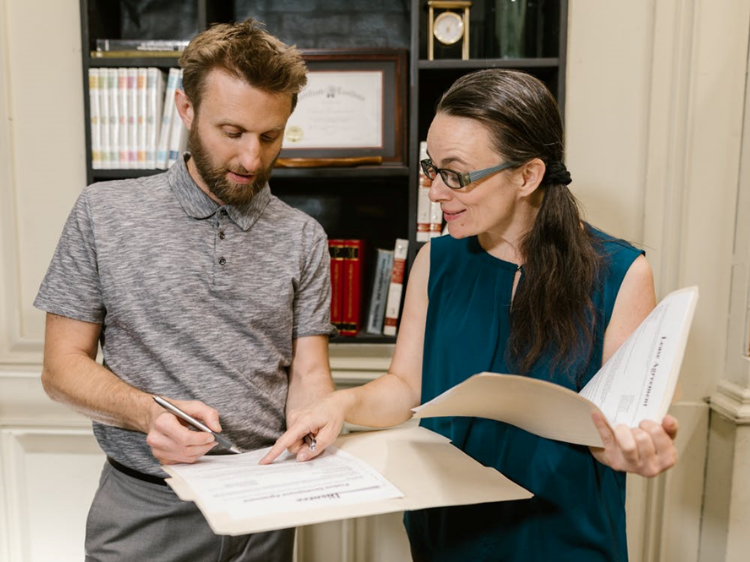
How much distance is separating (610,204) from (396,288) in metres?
0.71

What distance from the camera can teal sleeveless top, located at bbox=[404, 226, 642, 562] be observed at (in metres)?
1.04

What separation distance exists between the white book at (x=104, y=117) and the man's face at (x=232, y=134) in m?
Answer: 0.69

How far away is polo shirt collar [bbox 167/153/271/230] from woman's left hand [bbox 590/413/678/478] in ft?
2.63

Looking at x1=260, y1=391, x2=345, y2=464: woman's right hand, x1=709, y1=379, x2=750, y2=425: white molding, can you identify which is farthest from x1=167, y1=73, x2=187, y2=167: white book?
x1=709, y1=379, x2=750, y2=425: white molding

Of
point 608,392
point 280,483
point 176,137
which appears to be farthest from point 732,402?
point 176,137

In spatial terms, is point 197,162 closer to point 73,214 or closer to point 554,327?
point 73,214

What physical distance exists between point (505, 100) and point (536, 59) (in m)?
0.74

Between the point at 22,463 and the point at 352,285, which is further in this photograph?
the point at 22,463

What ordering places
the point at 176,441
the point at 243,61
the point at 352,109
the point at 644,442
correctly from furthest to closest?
the point at 352,109
the point at 243,61
the point at 176,441
the point at 644,442

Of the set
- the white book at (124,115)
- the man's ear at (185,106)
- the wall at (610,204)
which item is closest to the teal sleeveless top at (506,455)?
the man's ear at (185,106)

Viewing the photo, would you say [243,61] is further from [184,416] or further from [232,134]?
[184,416]

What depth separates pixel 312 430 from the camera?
1.02m

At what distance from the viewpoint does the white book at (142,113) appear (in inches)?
70.2

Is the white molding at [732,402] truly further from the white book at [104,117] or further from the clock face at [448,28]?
the white book at [104,117]
